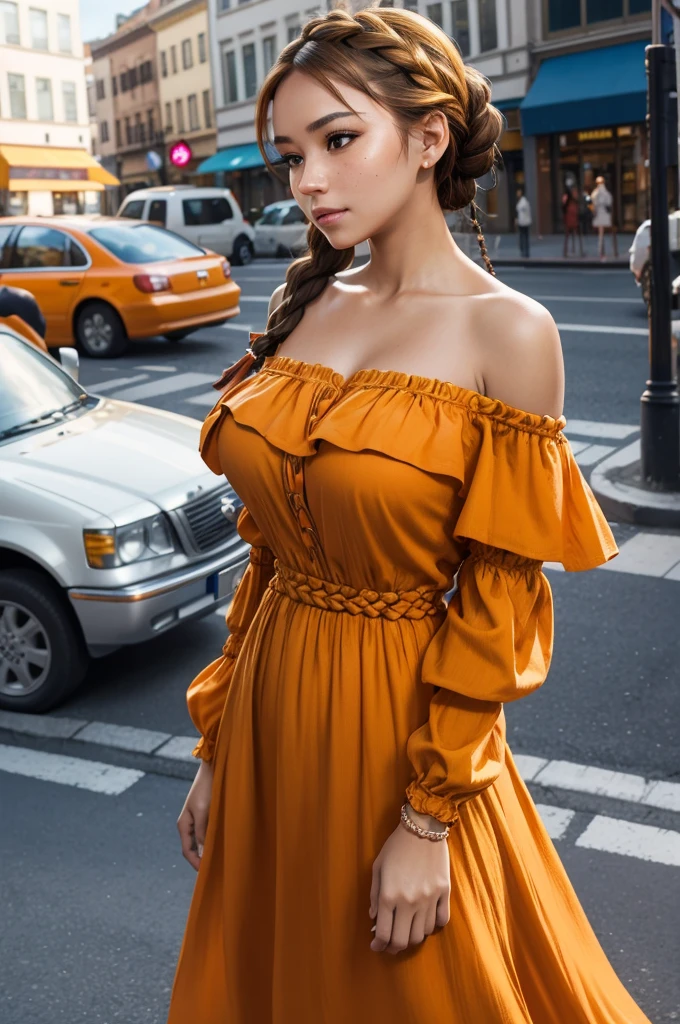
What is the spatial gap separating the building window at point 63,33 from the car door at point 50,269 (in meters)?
53.0

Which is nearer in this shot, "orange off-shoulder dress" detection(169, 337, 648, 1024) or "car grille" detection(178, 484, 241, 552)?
"orange off-shoulder dress" detection(169, 337, 648, 1024)

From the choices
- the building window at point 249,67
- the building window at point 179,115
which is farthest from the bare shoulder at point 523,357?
the building window at point 179,115

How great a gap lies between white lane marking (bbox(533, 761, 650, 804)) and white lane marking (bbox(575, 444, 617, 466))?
16.5ft

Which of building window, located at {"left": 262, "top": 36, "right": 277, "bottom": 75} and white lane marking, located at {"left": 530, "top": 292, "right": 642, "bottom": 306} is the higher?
building window, located at {"left": 262, "top": 36, "right": 277, "bottom": 75}

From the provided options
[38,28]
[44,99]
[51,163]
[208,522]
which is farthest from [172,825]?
[38,28]

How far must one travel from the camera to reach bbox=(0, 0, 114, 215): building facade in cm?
5872

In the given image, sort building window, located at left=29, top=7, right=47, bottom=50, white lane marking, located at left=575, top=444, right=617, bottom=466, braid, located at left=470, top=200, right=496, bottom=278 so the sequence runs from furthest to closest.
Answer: building window, located at left=29, top=7, right=47, bottom=50, white lane marking, located at left=575, top=444, right=617, bottom=466, braid, located at left=470, top=200, right=496, bottom=278

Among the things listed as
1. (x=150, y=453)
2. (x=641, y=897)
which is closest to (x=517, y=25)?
(x=150, y=453)

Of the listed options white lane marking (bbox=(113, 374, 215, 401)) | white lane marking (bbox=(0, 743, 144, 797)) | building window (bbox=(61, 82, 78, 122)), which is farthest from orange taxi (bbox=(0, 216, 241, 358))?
building window (bbox=(61, 82, 78, 122))

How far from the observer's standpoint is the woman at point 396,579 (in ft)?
6.22

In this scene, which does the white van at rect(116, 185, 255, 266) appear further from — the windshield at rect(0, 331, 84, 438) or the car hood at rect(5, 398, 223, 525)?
the car hood at rect(5, 398, 223, 525)

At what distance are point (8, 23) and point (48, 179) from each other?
8.87 metres

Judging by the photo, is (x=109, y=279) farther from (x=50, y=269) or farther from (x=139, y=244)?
(x=50, y=269)

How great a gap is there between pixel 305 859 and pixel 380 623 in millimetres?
423
